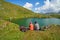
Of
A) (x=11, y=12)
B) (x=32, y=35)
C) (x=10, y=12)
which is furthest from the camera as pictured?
(x=10, y=12)

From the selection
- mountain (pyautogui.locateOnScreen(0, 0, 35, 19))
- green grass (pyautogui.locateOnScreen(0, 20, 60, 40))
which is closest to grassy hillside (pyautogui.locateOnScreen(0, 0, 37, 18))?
mountain (pyautogui.locateOnScreen(0, 0, 35, 19))

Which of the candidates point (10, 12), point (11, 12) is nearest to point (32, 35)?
point (11, 12)

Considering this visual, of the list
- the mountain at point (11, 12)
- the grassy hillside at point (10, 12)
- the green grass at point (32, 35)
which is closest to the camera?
the green grass at point (32, 35)

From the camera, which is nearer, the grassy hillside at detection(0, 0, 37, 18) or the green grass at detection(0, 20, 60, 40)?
the green grass at detection(0, 20, 60, 40)

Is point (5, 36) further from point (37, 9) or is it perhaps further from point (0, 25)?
point (37, 9)

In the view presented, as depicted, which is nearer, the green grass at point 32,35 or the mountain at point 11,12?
the green grass at point 32,35

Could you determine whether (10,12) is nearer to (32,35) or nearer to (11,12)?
(11,12)

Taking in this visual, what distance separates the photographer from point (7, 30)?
15.8 meters

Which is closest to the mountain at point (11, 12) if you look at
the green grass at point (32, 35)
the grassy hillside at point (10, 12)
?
the grassy hillside at point (10, 12)

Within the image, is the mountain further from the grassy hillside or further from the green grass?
the green grass

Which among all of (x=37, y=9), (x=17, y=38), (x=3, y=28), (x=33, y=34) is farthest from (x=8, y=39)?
(x=37, y=9)

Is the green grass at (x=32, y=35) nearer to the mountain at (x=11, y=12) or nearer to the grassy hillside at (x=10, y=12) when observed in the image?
the mountain at (x=11, y=12)

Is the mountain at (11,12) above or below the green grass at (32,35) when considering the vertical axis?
above

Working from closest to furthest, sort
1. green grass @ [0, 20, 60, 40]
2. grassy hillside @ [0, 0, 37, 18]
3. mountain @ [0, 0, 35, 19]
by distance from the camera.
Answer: green grass @ [0, 20, 60, 40], mountain @ [0, 0, 35, 19], grassy hillside @ [0, 0, 37, 18]
